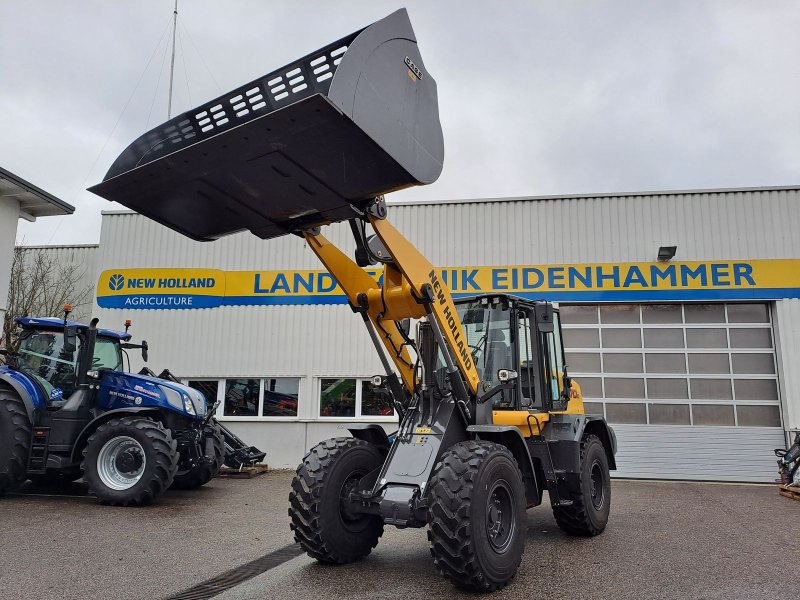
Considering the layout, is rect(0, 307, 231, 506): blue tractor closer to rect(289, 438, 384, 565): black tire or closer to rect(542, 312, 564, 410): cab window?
rect(289, 438, 384, 565): black tire

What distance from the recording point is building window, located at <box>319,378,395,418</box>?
1483 centimetres

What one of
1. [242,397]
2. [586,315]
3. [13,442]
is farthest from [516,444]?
[242,397]

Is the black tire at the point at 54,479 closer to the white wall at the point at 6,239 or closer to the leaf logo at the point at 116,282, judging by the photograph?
the white wall at the point at 6,239

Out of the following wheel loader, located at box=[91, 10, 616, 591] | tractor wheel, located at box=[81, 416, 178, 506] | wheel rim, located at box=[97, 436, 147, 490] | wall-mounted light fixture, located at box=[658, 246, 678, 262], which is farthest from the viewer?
wall-mounted light fixture, located at box=[658, 246, 678, 262]

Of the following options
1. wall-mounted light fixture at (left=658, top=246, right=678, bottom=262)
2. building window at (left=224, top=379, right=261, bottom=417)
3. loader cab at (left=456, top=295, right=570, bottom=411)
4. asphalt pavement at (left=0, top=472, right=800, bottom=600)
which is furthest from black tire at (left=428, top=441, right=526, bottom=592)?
building window at (left=224, top=379, right=261, bottom=417)

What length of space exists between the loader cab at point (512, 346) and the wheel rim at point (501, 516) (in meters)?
1.47

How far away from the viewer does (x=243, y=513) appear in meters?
9.01

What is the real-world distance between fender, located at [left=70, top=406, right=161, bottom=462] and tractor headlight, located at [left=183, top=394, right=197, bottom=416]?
0.49 metres

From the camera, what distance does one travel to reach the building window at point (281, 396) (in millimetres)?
15023

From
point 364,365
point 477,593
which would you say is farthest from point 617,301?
point 477,593

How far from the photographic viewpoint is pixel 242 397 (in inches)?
600

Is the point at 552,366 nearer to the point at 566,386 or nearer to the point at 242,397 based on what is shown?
the point at 566,386

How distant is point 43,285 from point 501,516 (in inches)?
703

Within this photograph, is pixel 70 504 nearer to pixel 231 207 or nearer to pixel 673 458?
pixel 231 207
